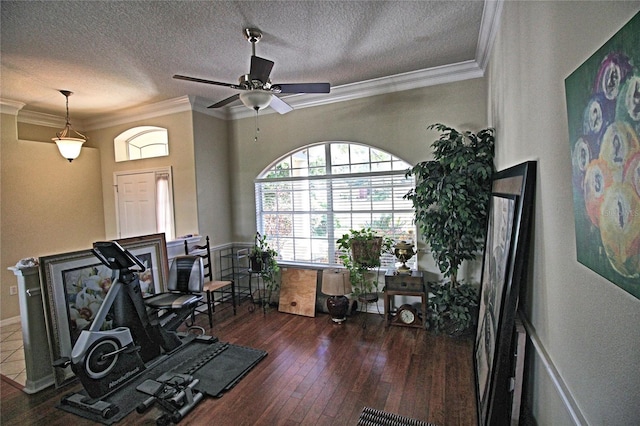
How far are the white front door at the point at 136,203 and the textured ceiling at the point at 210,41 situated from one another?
140 centimetres

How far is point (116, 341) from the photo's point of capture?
2576 mm

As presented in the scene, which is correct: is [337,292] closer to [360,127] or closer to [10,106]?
[360,127]

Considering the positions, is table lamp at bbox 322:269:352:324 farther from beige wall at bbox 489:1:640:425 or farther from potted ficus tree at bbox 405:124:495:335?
beige wall at bbox 489:1:640:425

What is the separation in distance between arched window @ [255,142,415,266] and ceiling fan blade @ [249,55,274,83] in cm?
189

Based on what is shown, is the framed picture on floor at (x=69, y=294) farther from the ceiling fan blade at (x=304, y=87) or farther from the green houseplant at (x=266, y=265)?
the ceiling fan blade at (x=304, y=87)

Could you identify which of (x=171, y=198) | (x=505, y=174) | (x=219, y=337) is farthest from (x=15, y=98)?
(x=505, y=174)

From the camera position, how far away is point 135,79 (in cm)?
358

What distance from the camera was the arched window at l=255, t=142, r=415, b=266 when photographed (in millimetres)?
3945

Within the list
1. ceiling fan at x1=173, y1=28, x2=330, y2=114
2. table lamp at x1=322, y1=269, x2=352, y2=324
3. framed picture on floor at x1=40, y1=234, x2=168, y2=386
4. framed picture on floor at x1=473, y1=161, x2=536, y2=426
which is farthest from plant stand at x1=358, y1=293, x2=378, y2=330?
framed picture on floor at x1=40, y1=234, x2=168, y2=386

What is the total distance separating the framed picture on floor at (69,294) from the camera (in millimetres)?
2652

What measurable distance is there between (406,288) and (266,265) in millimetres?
1919

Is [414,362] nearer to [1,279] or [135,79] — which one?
[135,79]

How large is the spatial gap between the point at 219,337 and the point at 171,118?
3213 mm

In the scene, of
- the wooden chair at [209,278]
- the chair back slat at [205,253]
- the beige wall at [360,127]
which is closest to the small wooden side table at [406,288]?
the beige wall at [360,127]
